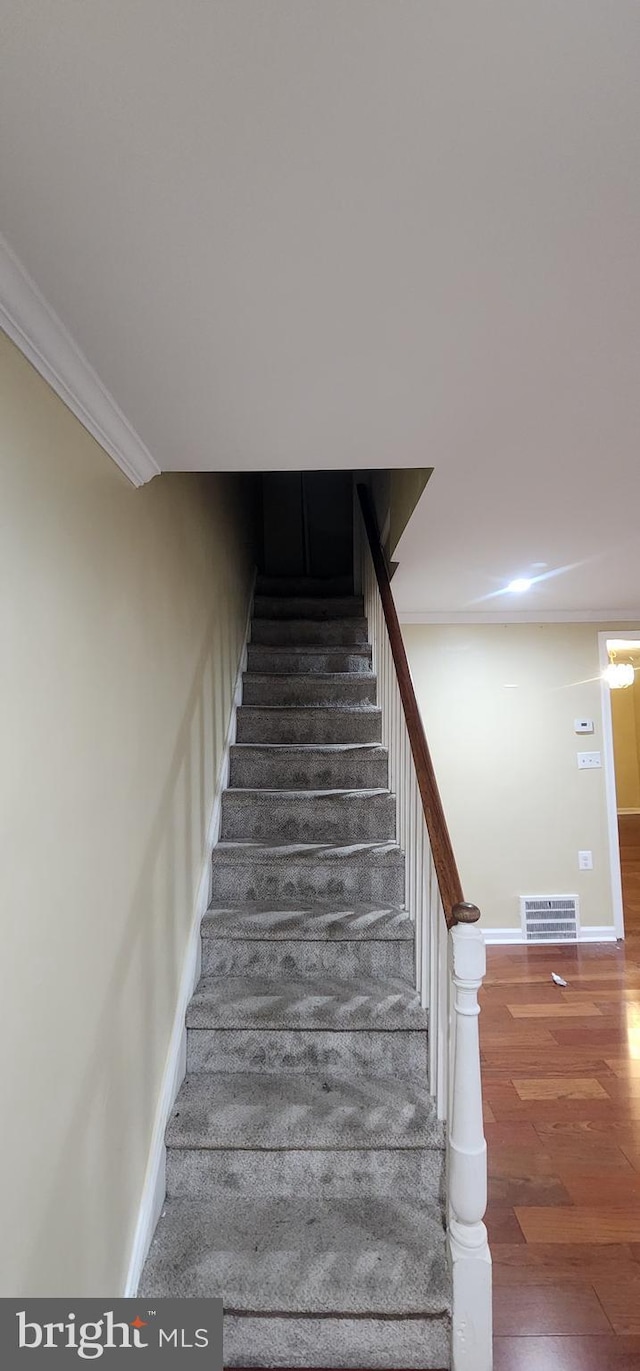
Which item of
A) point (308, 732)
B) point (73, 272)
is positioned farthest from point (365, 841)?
point (73, 272)

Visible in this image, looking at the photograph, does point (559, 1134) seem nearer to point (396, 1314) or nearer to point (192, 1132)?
point (396, 1314)

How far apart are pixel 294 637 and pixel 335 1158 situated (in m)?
2.61

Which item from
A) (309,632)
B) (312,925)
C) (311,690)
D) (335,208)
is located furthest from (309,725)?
(335,208)

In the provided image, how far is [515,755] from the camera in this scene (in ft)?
14.0

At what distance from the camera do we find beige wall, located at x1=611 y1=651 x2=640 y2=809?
782 cm

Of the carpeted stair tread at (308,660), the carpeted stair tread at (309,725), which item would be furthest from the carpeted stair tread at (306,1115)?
the carpeted stair tread at (308,660)

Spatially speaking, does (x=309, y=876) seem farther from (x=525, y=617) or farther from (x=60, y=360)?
(x=525, y=617)

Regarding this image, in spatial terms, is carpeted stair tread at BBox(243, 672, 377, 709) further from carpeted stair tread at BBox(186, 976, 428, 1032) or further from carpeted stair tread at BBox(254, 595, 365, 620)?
carpeted stair tread at BBox(186, 976, 428, 1032)

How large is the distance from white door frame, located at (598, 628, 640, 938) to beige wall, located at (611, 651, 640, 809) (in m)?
3.86

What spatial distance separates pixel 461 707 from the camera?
4273 millimetres

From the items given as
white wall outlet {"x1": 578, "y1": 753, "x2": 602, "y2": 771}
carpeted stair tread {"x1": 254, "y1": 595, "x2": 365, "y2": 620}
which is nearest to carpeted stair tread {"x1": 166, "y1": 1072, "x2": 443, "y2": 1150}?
carpeted stair tread {"x1": 254, "y1": 595, "x2": 365, "y2": 620}

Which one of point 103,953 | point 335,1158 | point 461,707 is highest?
point 461,707

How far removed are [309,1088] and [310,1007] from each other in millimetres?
231

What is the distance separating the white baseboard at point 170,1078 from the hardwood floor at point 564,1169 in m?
0.89
